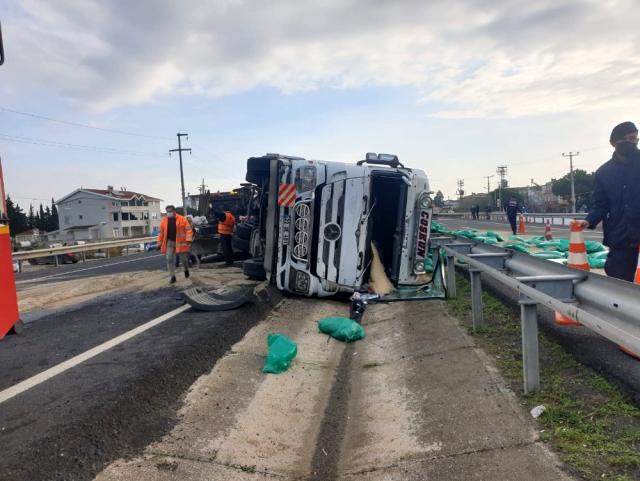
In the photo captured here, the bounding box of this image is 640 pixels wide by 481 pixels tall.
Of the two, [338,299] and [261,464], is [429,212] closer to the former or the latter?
[338,299]

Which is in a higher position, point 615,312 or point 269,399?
point 615,312

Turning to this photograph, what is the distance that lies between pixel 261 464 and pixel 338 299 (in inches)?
193

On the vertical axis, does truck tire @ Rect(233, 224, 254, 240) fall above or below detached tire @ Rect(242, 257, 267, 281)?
above

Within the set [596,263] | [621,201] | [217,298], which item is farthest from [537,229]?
[621,201]

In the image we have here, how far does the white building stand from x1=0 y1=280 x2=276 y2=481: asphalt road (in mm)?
78881

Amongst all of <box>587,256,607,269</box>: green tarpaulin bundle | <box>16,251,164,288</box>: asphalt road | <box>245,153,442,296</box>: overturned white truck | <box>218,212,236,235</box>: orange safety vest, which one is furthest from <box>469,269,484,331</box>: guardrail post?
<box>16,251,164,288</box>: asphalt road

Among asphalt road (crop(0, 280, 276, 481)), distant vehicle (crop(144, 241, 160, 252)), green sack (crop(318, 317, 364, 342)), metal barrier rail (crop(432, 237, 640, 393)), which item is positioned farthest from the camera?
distant vehicle (crop(144, 241, 160, 252))

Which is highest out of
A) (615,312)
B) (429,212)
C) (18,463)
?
(429,212)

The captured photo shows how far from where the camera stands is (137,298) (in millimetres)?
9031

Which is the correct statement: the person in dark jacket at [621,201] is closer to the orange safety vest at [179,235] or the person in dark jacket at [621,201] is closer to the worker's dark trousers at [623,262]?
the worker's dark trousers at [623,262]

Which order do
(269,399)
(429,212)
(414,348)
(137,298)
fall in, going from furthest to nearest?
(137,298)
(429,212)
(414,348)
(269,399)

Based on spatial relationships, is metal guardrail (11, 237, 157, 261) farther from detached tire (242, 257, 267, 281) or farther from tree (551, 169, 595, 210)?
tree (551, 169, 595, 210)

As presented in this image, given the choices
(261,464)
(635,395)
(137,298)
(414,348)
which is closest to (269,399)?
(261,464)

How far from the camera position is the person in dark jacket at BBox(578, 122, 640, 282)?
4367mm
